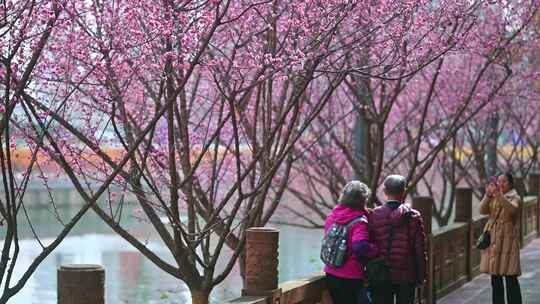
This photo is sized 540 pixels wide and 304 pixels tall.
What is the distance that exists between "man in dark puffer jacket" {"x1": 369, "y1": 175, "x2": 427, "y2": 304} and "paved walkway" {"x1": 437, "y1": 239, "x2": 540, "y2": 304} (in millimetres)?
4108

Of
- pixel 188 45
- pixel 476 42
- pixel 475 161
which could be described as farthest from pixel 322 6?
pixel 475 161

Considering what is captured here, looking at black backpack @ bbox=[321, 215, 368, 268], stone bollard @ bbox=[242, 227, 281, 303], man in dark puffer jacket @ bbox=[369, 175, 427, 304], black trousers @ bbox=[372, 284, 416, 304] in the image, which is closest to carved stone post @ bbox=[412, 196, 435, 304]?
black trousers @ bbox=[372, 284, 416, 304]

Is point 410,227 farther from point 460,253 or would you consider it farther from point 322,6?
point 460,253

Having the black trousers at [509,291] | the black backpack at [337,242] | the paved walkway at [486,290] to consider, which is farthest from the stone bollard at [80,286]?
the paved walkway at [486,290]

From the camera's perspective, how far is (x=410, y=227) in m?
8.45

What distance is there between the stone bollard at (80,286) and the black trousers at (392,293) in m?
3.66

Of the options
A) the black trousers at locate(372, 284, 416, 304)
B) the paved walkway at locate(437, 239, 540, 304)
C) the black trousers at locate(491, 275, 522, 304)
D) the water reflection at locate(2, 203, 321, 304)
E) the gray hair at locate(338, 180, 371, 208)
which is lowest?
the water reflection at locate(2, 203, 321, 304)

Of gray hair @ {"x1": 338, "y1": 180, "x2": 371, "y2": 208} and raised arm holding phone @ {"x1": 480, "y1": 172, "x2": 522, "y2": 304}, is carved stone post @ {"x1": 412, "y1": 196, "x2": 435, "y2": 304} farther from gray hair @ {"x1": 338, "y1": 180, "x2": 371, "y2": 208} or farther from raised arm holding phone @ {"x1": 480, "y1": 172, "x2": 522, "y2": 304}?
gray hair @ {"x1": 338, "y1": 180, "x2": 371, "y2": 208}

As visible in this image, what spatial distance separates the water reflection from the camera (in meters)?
20.2

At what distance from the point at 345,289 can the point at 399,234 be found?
586 mm

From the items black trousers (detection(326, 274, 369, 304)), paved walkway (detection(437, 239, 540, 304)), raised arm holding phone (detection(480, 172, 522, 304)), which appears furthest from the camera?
paved walkway (detection(437, 239, 540, 304))

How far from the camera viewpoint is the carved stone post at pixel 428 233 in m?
11.4

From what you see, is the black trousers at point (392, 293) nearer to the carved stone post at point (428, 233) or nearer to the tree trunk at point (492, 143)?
the carved stone post at point (428, 233)

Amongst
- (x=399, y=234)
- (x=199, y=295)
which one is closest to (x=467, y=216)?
(x=199, y=295)
